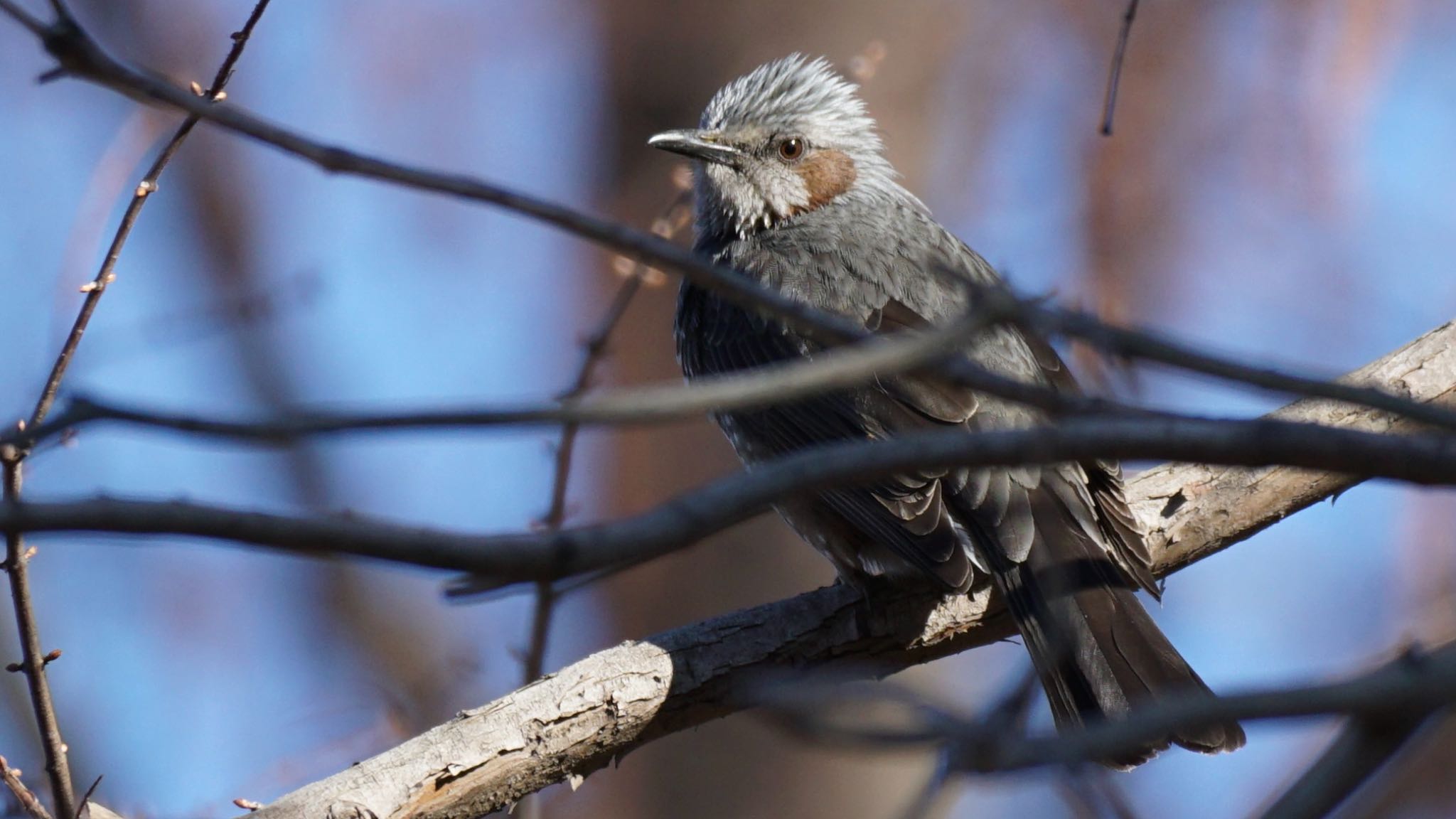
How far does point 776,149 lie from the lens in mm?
5582

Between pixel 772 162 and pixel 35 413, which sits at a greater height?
pixel 772 162

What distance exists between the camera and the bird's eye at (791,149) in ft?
18.3

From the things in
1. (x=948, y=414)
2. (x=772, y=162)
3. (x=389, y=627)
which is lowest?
(x=948, y=414)

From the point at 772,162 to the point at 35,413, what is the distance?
3.40 metres

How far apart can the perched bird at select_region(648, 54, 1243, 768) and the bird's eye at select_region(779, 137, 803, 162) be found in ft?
0.03

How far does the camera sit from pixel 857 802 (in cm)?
685

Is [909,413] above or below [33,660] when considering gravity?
above

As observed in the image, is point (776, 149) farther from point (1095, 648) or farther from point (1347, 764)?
point (1347, 764)

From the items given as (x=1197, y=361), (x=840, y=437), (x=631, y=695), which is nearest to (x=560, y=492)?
(x=631, y=695)

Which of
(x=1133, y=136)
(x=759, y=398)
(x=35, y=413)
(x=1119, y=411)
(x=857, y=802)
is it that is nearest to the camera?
(x=759, y=398)

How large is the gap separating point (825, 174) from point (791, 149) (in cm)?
20

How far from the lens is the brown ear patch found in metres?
5.48

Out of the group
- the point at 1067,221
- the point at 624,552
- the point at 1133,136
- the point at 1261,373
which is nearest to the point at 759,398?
the point at 624,552

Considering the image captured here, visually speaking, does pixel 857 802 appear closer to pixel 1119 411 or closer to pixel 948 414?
pixel 948 414
